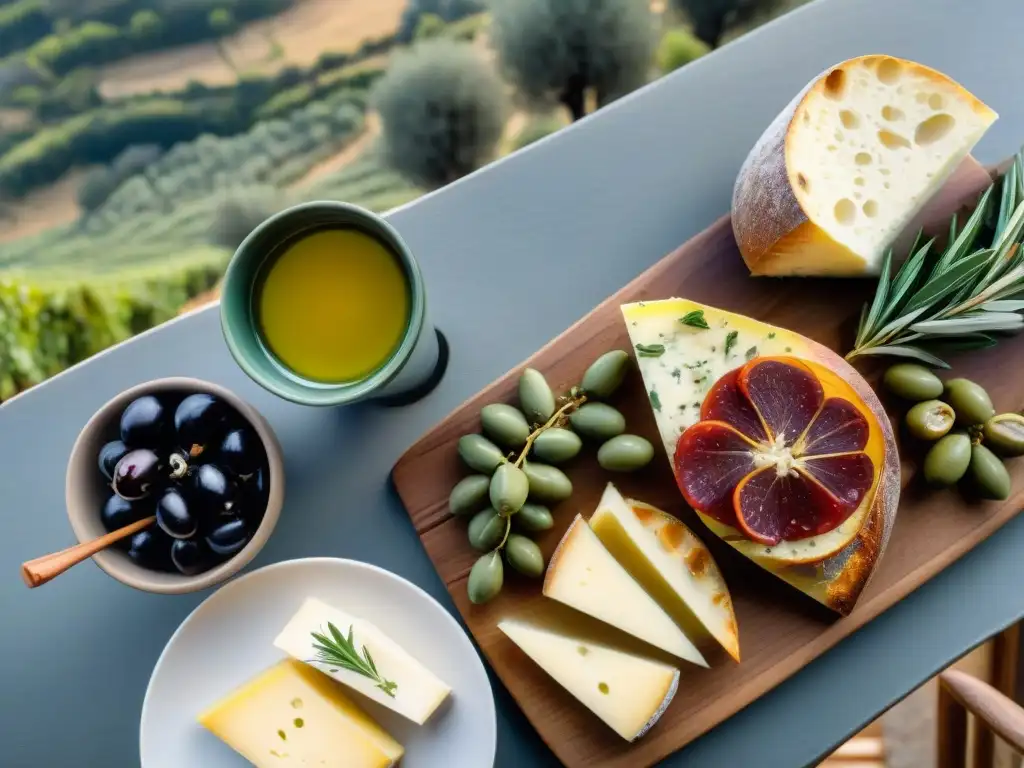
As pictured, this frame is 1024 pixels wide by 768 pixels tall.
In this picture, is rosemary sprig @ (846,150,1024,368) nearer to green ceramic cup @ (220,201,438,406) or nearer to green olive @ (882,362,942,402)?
green olive @ (882,362,942,402)

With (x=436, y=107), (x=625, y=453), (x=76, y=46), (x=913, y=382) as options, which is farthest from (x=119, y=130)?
(x=913, y=382)

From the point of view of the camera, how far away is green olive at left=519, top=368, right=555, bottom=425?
2.90 ft

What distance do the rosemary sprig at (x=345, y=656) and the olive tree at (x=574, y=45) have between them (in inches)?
31.6

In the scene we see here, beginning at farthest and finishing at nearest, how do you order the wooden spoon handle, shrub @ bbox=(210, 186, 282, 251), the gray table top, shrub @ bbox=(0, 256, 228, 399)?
shrub @ bbox=(210, 186, 282, 251) < shrub @ bbox=(0, 256, 228, 399) < the gray table top < the wooden spoon handle

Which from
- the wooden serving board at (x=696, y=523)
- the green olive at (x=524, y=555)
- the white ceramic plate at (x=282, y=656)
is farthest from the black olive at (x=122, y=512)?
the green olive at (x=524, y=555)

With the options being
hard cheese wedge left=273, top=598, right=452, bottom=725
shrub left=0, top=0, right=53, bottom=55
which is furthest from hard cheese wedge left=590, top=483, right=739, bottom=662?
shrub left=0, top=0, right=53, bottom=55

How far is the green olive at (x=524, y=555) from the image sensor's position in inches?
34.3

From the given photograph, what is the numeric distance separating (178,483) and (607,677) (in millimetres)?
478

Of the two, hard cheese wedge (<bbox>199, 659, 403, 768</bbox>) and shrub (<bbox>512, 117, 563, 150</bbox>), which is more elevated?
shrub (<bbox>512, 117, 563, 150</bbox>)

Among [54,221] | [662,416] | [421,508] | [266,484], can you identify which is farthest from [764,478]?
[54,221]

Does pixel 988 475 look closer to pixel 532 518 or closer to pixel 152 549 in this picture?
pixel 532 518

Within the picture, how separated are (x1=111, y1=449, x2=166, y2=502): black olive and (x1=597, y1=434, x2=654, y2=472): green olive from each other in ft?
1.49

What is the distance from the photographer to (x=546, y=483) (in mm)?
867

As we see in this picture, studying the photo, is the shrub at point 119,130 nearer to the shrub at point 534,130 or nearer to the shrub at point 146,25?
the shrub at point 146,25
